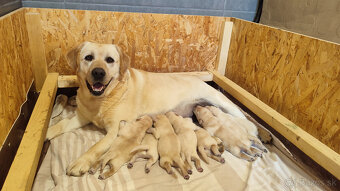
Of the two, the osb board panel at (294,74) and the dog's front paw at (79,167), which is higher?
the osb board panel at (294,74)

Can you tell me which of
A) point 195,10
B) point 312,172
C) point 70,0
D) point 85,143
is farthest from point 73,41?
point 312,172

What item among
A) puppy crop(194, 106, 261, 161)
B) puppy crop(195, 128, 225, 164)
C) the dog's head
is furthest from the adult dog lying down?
puppy crop(195, 128, 225, 164)

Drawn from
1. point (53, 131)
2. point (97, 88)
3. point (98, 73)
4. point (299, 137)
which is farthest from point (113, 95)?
point (299, 137)

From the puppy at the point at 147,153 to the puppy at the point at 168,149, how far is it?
4 cm

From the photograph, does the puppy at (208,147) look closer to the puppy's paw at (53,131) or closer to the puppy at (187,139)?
the puppy at (187,139)

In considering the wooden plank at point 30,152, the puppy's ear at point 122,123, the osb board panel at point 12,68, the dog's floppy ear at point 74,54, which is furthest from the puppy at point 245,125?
the osb board panel at point 12,68

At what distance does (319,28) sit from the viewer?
2.15 meters

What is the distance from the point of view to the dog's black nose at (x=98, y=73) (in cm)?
164

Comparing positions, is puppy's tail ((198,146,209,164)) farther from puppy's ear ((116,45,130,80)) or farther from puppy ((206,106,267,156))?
puppy's ear ((116,45,130,80))

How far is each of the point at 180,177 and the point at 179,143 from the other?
223 mm

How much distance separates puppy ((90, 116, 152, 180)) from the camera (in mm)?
1475

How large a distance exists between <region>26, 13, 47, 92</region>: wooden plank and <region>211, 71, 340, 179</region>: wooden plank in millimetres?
1850

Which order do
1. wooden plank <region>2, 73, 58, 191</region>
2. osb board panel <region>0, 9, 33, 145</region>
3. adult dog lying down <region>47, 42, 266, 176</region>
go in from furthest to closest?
1. adult dog lying down <region>47, 42, 266, 176</region>
2. osb board panel <region>0, 9, 33, 145</region>
3. wooden plank <region>2, 73, 58, 191</region>

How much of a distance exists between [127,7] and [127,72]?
931 millimetres
